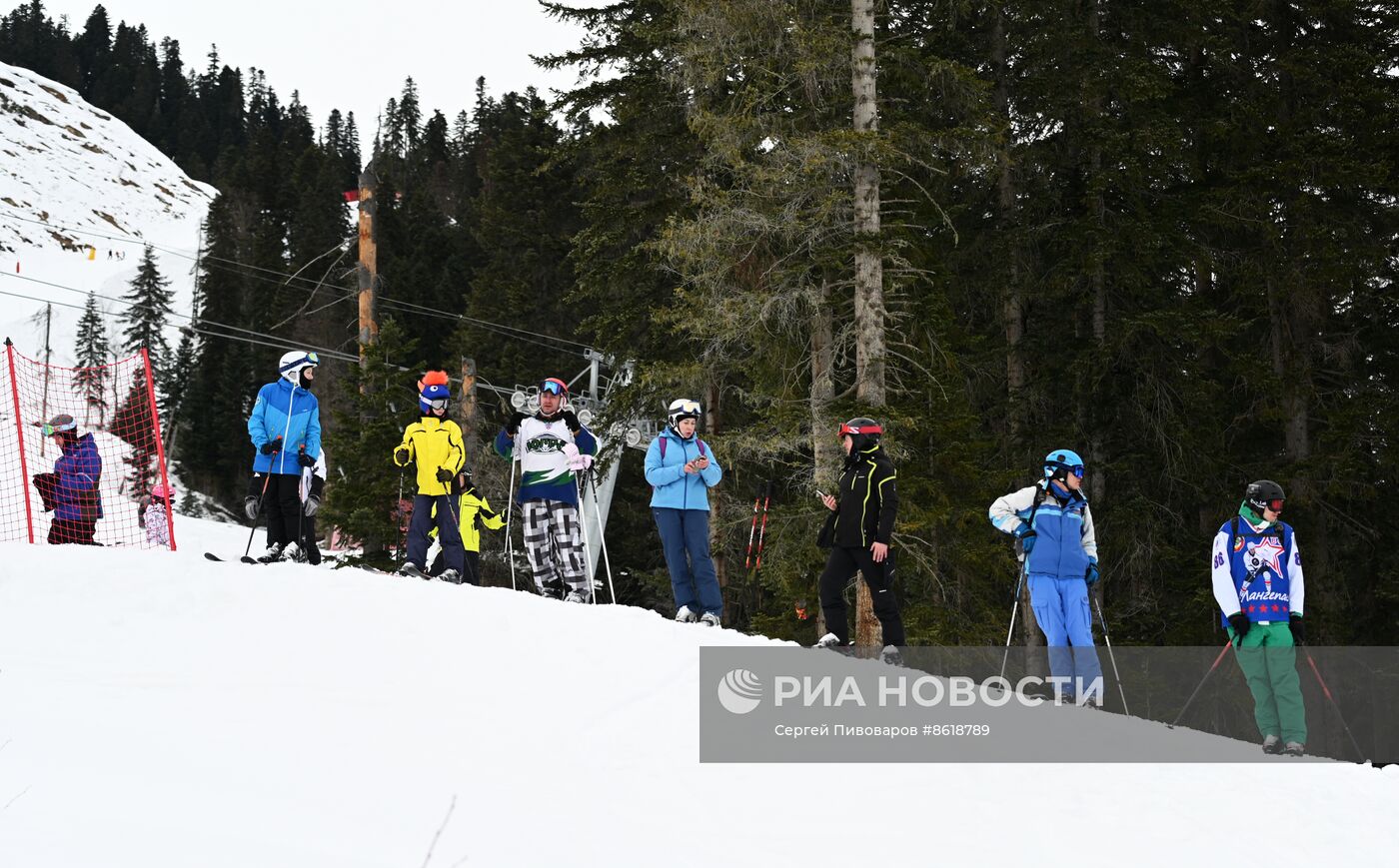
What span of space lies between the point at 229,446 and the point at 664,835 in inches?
2408

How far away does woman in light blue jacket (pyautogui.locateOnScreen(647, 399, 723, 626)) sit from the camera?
9055 millimetres

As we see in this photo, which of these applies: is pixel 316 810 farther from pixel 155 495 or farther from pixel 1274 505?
pixel 155 495

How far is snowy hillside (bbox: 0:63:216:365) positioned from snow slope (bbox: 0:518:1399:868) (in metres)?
71.2

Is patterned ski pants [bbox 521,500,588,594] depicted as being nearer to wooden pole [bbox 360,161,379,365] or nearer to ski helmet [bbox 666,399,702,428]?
ski helmet [bbox 666,399,702,428]

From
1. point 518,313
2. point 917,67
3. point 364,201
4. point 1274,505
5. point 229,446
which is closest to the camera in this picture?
point 1274,505

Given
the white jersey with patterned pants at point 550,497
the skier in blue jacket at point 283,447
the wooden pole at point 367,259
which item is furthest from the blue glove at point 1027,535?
the wooden pole at point 367,259

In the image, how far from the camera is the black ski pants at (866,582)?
26.6ft

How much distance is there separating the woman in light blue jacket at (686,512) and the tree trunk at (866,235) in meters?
5.09

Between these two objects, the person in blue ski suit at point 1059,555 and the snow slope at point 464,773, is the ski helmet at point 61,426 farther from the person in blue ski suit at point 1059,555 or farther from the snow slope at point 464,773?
the person in blue ski suit at point 1059,555

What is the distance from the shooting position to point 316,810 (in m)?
4.38

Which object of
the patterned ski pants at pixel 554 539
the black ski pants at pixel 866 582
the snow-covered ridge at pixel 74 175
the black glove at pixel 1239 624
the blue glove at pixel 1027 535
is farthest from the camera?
the snow-covered ridge at pixel 74 175

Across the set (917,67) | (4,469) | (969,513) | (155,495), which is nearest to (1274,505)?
(969,513)

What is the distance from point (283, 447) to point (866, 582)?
4.86 m

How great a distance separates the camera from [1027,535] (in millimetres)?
8625
